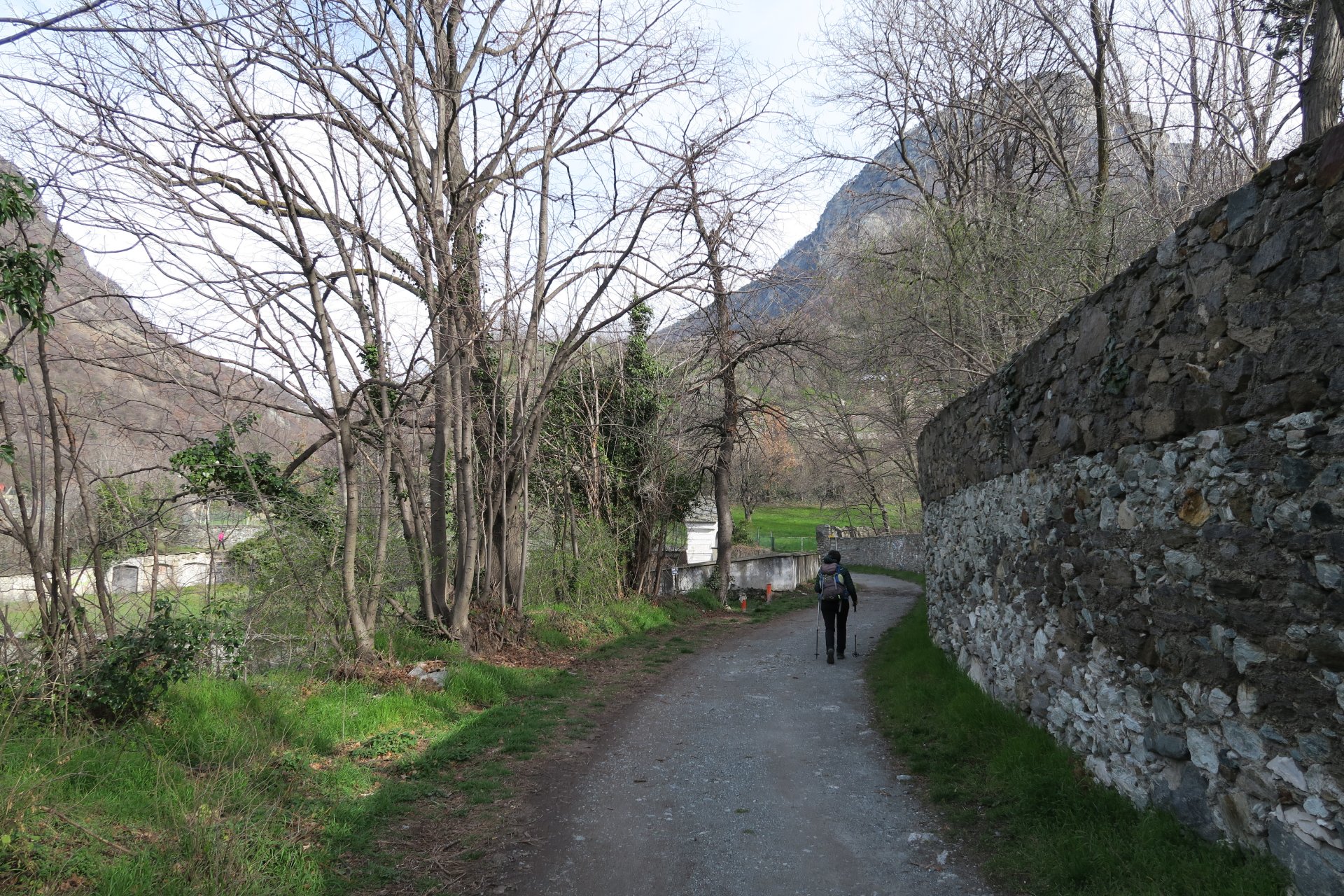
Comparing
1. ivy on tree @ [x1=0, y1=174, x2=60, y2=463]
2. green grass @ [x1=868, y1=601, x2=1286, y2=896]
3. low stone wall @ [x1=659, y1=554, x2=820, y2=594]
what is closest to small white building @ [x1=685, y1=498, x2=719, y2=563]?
low stone wall @ [x1=659, y1=554, x2=820, y2=594]

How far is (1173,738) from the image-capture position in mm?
3951

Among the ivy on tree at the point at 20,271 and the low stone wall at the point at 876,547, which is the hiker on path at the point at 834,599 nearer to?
the ivy on tree at the point at 20,271

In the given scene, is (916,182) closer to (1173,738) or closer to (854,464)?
(1173,738)

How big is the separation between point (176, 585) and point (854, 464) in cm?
3412

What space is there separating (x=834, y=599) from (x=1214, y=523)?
792 centimetres

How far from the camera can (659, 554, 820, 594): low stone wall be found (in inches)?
780

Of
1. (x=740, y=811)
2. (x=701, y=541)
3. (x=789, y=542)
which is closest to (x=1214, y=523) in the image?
(x=740, y=811)

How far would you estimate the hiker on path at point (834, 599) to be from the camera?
36.8 ft

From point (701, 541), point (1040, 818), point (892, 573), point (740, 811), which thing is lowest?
point (892, 573)

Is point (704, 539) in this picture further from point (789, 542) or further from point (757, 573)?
point (757, 573)

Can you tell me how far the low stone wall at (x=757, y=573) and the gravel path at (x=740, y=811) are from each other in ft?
34.9

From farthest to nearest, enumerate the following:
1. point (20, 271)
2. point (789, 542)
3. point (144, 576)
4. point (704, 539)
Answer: point (789, 542)
point (704, 539)
point (144, 576)
point (20, 271)

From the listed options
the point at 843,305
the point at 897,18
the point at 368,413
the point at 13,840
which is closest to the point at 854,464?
the point at 843,305

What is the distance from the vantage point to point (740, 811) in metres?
5.34
